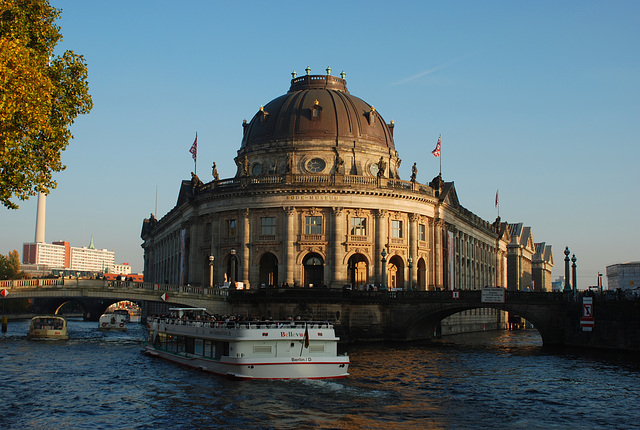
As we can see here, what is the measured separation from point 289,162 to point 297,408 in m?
53.7

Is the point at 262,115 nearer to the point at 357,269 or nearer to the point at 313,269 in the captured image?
the point at 313,269

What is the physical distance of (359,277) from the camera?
9075cm

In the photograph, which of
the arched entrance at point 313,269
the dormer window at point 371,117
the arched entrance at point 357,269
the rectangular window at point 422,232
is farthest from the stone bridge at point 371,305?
the dormer window at point 371,117

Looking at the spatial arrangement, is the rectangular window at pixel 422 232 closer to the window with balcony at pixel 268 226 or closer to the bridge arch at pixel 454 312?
the bridge arch at pixel 454 312

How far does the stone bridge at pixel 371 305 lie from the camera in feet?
230

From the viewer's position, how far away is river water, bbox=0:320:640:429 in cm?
3500

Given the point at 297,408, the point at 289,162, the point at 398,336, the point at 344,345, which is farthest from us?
the point at 289,162

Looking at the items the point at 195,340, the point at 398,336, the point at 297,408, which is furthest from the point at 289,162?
the point at 297,408

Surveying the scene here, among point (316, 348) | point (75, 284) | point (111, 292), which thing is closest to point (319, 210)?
point (111, 292)

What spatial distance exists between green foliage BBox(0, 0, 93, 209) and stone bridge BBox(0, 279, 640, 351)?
31287mm

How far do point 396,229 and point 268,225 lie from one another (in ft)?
50.6

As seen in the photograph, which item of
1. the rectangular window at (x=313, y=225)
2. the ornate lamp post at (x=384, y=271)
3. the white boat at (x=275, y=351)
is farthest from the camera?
the rectangular window at (x=313, y=225)

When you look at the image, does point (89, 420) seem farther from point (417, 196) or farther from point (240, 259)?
point (417, 196)

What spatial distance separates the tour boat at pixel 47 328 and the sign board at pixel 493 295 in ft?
144
